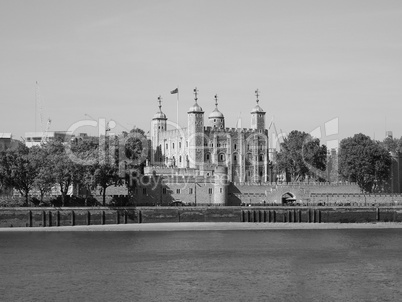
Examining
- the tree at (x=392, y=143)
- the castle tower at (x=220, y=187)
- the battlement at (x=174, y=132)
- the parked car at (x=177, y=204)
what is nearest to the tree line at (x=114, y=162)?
the battlement at (x=174, y=132)

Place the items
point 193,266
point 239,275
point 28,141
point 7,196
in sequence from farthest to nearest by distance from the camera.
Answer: point 28,141
point 7,196
point 193,266
point 239,275

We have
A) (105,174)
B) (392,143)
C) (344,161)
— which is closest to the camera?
(105,174)

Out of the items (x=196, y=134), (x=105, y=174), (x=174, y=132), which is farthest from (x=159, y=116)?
(x=105, y=174)

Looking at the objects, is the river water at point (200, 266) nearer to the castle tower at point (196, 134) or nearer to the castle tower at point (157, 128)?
the castle tower at point (196, 134)

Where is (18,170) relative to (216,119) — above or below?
below

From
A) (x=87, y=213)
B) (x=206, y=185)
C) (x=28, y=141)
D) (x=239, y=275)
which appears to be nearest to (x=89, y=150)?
(x=87, y=213)

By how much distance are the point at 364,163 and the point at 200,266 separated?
58083mm

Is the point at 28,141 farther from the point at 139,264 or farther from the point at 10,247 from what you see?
the point at 139,264

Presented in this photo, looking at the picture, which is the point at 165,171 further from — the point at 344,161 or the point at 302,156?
the point at 302,156

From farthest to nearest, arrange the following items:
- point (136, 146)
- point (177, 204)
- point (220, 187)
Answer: point (136, 146)
point (220, 187)
point (177, 204)

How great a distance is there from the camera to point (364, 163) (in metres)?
117

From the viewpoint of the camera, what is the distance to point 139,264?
65000 millimetres

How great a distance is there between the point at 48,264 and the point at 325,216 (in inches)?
1759

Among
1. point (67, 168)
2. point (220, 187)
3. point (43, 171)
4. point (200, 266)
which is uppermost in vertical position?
point (67, 168)
